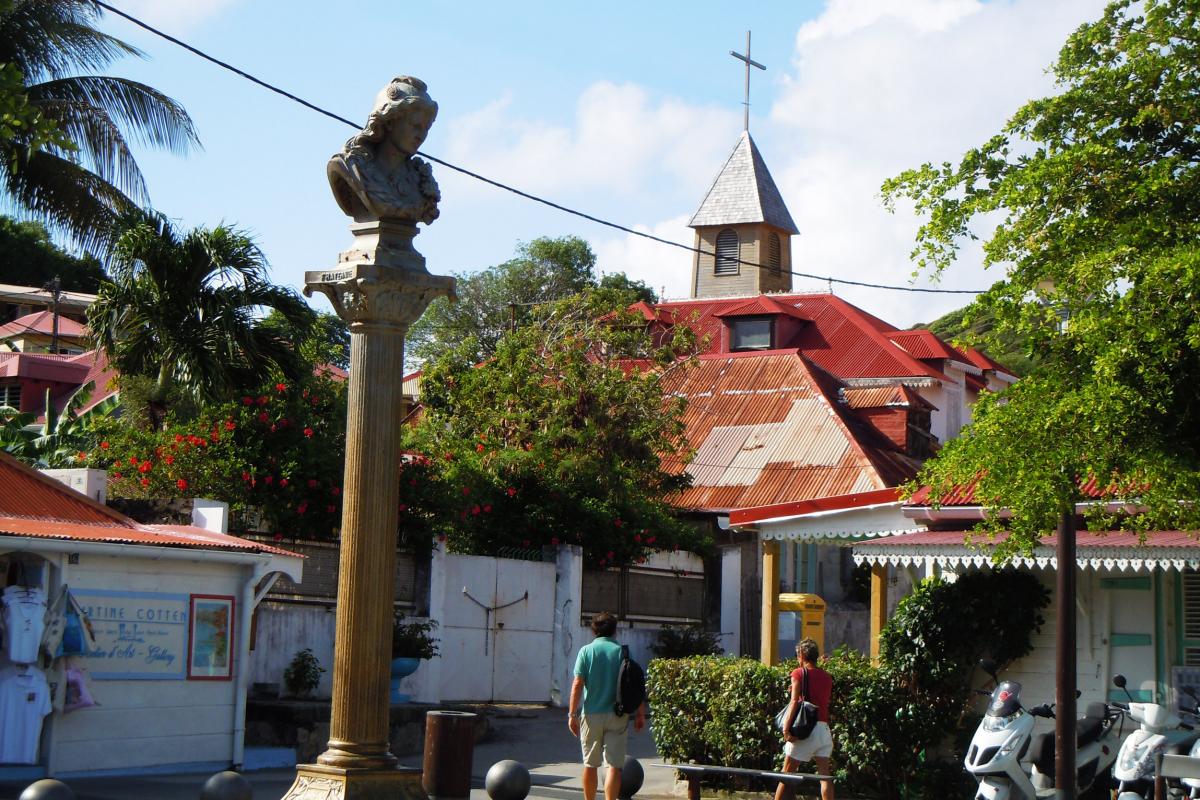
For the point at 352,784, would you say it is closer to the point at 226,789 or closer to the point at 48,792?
the point at 226,789

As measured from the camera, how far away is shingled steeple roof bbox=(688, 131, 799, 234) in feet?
189

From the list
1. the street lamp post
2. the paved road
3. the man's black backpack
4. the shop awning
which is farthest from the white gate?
the street lamp post

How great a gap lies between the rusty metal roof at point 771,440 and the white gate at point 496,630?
8.48 m

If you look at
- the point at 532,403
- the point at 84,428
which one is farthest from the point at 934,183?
the point at 532,403

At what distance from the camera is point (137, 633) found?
14.5m

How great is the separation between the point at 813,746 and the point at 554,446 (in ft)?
A: 45.5

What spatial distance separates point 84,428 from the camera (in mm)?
20500

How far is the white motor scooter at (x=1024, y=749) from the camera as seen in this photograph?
12555mm

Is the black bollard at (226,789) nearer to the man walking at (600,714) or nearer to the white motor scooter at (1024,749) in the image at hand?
the man walking at (600,714)

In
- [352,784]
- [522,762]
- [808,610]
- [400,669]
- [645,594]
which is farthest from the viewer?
[645,594]

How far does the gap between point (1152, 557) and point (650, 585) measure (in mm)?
12634

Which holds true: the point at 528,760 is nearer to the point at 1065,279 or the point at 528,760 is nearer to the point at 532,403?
the point at 1065,279

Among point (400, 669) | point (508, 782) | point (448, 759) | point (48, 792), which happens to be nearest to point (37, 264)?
point (400, 669)

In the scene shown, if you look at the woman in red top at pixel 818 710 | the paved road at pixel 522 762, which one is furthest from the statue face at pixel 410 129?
the paved road at pixel 522 762
